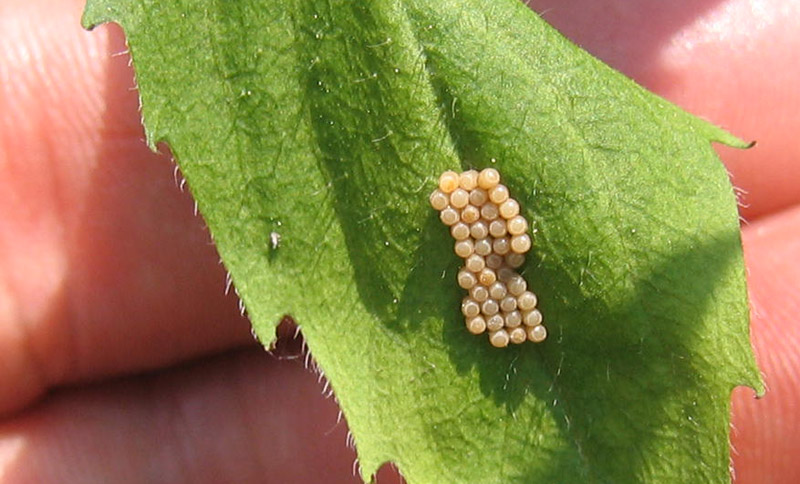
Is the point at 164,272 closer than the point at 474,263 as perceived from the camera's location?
No

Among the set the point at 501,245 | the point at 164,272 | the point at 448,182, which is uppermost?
the point at 448,182

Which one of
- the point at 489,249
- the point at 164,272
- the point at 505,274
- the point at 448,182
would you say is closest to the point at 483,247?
the point at 489,249

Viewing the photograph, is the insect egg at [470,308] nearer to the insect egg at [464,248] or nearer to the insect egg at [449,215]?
the insect egg at [464,248]

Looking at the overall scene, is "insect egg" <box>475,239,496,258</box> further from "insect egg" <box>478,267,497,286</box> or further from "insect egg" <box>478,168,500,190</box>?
"insect egg" <box>478,168,500,190</box>

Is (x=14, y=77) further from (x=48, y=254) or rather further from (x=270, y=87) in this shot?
(x=270, y=87)

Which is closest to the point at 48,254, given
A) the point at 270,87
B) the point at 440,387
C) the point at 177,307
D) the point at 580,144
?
the point at 177,307

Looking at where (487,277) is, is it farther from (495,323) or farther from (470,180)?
(470,180)
